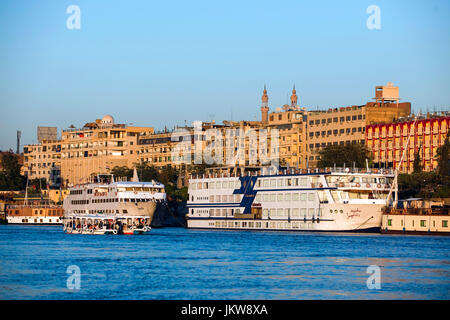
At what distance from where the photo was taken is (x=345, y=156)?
178 meters

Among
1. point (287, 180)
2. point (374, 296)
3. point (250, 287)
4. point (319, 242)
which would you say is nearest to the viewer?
point (374, 296)

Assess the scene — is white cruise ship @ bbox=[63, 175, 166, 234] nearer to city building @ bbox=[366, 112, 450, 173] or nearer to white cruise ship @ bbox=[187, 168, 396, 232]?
white cruise ship @ bbox=[187, 168, 396, 232]

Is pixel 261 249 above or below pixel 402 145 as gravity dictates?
below

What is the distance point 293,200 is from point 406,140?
165 ft

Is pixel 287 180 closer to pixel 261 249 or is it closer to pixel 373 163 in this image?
pixel 261 249

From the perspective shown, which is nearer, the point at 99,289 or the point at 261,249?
the point at 99,289

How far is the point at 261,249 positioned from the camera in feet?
333

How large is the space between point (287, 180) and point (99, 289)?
7642 cm

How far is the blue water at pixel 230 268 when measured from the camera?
63.7 meters
